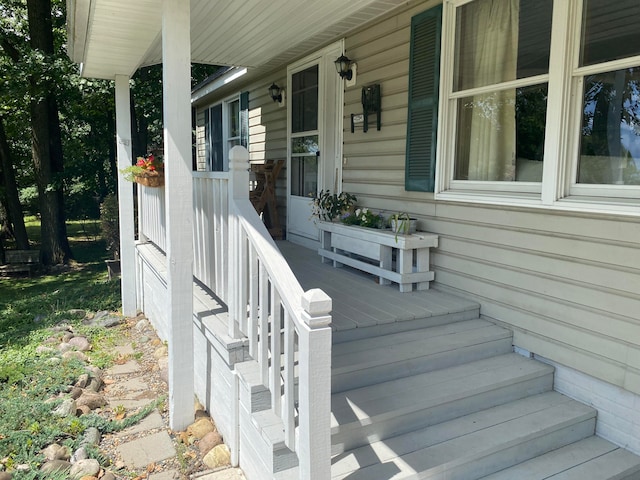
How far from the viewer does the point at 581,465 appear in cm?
234

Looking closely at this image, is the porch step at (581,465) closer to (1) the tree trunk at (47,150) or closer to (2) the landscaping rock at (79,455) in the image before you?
(2) the landscaping rock at (79,455)

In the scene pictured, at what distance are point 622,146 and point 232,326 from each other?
229cm

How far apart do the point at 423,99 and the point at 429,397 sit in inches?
90.3

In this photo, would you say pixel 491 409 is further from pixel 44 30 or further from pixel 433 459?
pixel 44 30

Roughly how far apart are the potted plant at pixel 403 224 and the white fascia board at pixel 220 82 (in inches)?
154

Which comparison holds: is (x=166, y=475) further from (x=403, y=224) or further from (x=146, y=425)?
(x=403, y=224)

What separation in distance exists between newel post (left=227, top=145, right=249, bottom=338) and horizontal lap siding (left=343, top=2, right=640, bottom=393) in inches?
65.7

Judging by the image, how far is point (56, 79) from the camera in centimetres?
724

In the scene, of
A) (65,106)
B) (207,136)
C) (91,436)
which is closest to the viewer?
(91,436)

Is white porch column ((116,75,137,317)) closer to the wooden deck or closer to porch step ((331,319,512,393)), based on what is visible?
the wooden deck

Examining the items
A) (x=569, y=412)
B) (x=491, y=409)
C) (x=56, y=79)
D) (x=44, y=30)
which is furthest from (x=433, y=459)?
(x=44, y=30)

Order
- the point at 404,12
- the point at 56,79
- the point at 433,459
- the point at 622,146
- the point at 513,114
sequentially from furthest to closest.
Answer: the point at 56,79 < the point at 404,12 < the point at 513,114 < the point at 622,146 < the point at 433,459

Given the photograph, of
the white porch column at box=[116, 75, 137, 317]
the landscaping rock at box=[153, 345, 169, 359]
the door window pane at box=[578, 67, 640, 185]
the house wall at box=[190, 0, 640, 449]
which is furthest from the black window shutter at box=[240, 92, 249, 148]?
the door window pane at box=[578, 67, 640, 185]

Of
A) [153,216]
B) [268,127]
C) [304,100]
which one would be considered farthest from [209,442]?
[268,127]
